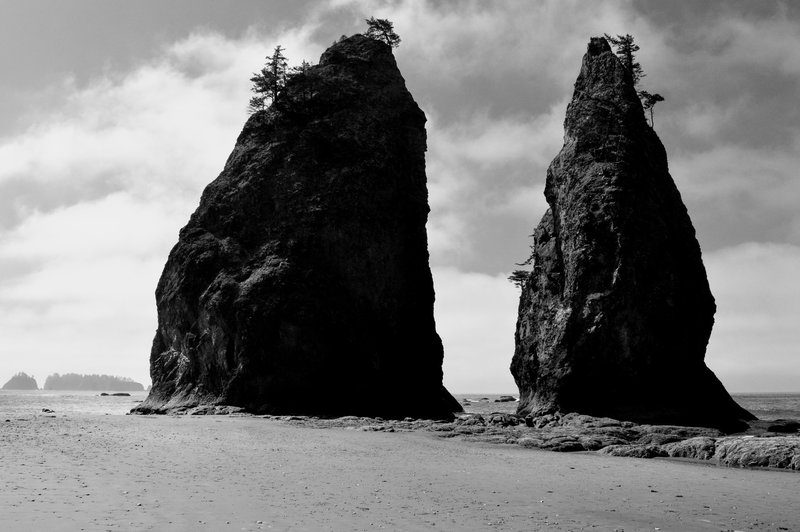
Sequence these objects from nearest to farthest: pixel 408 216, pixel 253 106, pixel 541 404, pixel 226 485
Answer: pixel 226 485
pixel 541 404
pixel 408 216
pixel 253 106

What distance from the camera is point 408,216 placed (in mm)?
58875

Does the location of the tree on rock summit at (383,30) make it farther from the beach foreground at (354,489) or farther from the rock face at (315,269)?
the beach foreground at (354,489)

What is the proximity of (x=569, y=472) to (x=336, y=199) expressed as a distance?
4054cm

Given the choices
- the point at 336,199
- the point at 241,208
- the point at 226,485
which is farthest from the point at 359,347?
the point at 226,485

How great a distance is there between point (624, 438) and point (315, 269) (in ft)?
99.0

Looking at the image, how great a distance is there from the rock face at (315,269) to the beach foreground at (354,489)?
86.1 ft

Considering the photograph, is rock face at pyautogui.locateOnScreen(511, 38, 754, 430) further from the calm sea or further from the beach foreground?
the calm sea

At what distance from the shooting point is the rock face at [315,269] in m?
48.7

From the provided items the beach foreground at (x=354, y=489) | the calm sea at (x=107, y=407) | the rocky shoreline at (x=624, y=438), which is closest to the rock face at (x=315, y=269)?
the rocky shoreline at (x=624, y=438)

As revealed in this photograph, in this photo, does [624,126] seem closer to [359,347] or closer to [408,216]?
[408,216]

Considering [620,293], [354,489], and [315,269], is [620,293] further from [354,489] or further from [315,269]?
[354,489]

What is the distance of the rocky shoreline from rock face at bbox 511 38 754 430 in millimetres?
4402

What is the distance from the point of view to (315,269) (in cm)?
5175

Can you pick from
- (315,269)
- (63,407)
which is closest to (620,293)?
(315,269)
